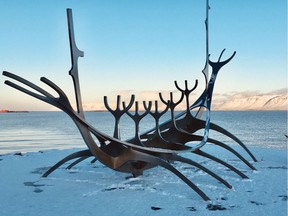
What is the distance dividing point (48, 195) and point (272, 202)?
339 cm

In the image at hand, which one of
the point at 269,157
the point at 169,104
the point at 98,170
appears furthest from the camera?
the point at 269,157

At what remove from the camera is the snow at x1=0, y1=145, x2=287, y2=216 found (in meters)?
4.74

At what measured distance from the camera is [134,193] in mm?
5535

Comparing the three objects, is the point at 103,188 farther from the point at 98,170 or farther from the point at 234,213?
the point at 234,213

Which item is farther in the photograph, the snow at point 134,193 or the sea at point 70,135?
the sea at point 70,135

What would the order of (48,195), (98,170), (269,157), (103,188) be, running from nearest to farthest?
(48,195)
(103,188)
(98,170)
(269,157)

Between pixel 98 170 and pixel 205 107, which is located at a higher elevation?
pixel 205 107

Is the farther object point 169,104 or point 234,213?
point 169,104

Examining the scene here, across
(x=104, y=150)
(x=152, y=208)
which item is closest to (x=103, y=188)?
(x=104, y=150)

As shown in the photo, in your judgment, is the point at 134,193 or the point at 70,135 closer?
the point at 134,193

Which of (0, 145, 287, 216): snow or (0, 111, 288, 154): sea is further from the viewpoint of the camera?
(0, 111, 288, 154): sea

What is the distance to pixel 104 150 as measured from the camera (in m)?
5.71

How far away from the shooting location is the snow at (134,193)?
474 centimetres

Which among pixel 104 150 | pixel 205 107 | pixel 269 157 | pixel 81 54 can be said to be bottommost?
pixel 269 157
